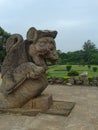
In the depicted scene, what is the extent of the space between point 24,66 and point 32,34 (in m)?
0.69

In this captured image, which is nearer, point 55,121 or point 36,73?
point 55,121

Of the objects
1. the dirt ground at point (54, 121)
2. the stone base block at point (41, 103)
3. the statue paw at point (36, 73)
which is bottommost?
the dirt ground at point (54, 121)

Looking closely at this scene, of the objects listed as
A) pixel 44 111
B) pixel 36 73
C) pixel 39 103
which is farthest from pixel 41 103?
pixel 36 73

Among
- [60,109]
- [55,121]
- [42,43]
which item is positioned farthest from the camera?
[42,43]

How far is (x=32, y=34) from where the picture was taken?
5.10m

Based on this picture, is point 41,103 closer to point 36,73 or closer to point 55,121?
point 36,73

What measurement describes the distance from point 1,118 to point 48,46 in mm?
1673

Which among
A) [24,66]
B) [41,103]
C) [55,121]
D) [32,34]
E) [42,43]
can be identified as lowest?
[55,121]

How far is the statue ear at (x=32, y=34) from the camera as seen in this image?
504 centimetres

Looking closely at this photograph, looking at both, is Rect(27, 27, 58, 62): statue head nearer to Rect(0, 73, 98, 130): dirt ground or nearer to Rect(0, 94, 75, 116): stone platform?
Rect(0, 94, 75, 116): stone platform

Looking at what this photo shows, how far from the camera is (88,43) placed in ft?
208

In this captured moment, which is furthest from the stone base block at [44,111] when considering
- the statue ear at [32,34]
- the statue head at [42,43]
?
the statue ear at [32,34]

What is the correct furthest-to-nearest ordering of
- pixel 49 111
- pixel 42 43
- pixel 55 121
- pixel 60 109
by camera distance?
pixel 42 43
pixel 60 109
pixel 49 111
pixel 55 121

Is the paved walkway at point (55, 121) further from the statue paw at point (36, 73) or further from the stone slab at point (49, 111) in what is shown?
the statue paw at point (36, 73)
